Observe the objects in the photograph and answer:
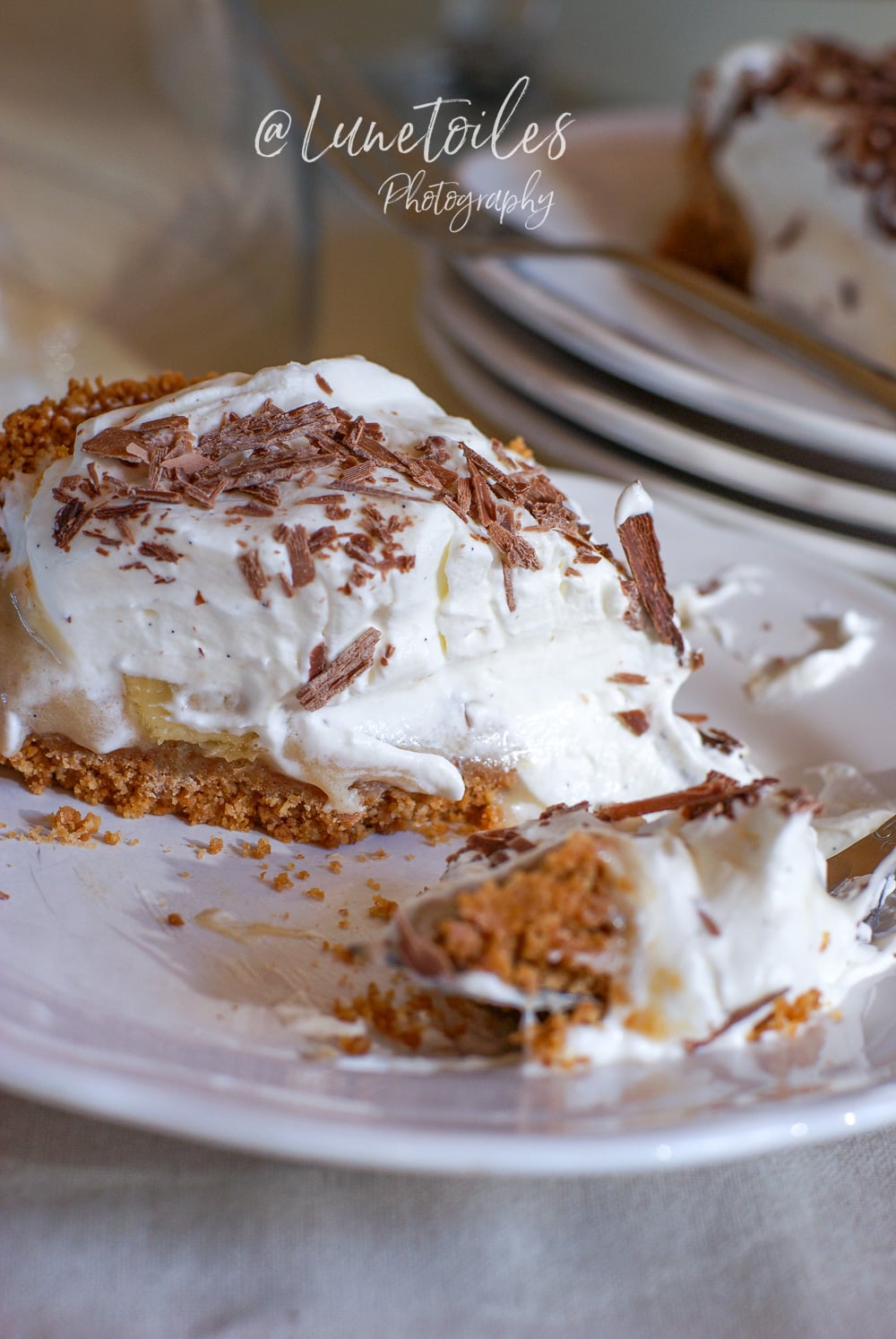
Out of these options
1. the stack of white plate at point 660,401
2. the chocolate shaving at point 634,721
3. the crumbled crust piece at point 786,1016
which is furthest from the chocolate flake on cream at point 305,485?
the stack of white plate at point 660,401

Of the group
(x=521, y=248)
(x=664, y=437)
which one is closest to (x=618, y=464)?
(x=664, y=437)

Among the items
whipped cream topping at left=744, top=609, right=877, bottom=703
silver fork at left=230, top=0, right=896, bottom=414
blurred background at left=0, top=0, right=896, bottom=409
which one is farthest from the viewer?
blurred background at left=0, top=0, right=896, bottom=409

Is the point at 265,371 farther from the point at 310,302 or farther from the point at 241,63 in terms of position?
A: the point at 241,63

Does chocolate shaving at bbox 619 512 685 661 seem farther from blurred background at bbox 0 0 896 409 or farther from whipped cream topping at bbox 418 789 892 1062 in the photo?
blurred background at bbox 0 0 896 409

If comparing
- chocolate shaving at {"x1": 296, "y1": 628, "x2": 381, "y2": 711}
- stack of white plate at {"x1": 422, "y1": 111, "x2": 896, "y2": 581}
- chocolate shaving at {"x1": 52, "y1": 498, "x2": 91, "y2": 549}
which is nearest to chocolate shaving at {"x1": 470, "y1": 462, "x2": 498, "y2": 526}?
chocolate shaving at {"x1": 296, "y1": 628, "x2": 381, "y2": 711}

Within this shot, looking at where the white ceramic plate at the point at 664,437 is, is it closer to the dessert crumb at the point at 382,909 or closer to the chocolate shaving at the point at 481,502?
the chocolate shaving at the point at 481,502

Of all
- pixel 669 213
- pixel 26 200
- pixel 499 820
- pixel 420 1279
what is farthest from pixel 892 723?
pixel 26 200

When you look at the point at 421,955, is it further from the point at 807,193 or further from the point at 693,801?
the point at 807,193
